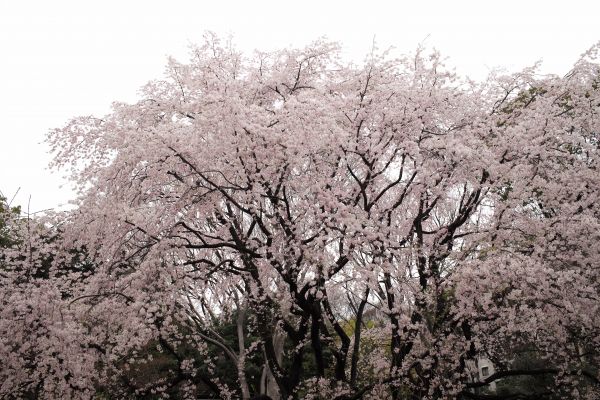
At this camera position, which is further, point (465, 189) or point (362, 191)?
point (465, 189)

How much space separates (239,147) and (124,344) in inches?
139

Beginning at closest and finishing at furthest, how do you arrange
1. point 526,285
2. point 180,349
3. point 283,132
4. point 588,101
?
point 526,285 < point 283,132 < point 588,101 < point 180,349

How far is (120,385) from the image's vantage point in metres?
11.7

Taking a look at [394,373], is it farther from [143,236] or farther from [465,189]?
[143,236]

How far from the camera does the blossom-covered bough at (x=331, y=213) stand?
7.73 m

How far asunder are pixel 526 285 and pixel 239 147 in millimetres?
4900

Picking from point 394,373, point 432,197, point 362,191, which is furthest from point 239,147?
point 394,373

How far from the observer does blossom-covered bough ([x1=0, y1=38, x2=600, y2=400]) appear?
7.73 m

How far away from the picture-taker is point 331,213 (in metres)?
8.08

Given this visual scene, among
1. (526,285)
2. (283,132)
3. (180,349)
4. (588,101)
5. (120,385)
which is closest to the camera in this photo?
(526,285)

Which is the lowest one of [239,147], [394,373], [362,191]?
[394,373]

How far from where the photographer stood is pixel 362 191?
820 centimetres

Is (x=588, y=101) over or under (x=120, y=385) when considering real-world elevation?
over

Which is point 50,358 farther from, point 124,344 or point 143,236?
point 143,236
